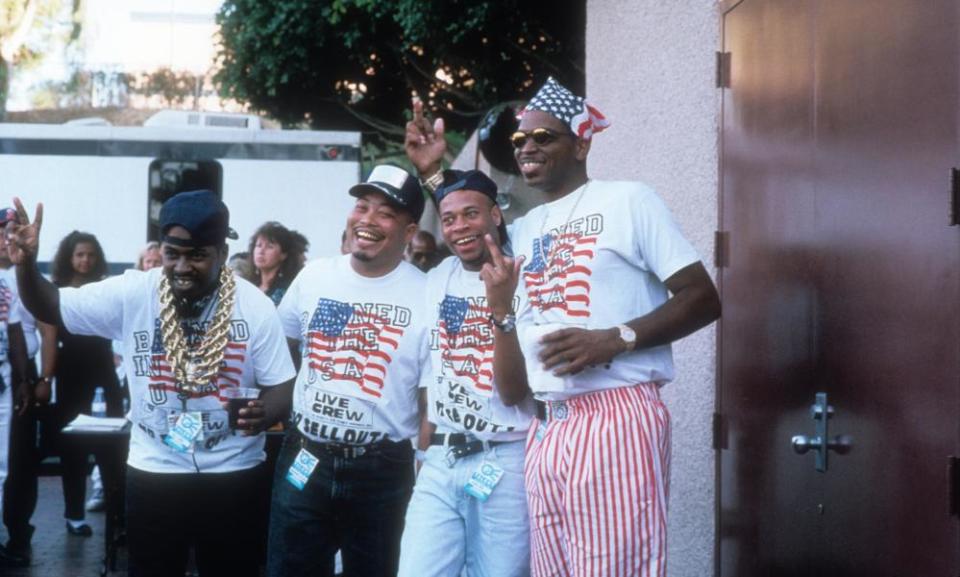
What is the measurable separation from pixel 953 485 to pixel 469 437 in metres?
1.67

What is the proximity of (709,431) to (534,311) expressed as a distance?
72.4 inches

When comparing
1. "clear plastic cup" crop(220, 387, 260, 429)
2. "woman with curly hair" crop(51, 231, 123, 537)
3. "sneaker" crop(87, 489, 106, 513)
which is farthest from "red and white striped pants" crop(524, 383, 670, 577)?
"sneaker" crop(87, 489, 106, 513)

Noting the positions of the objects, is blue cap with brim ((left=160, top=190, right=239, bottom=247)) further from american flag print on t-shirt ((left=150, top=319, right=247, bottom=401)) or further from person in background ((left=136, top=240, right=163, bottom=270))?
person in background ((left=136, top=240, right=163, bottom=270))

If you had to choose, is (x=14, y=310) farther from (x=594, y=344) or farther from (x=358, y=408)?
(x=594, y=344)

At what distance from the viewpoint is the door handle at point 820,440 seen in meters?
3.89

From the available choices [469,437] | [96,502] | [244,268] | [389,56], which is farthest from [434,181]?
[389,56]

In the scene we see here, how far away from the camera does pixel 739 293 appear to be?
4.89m

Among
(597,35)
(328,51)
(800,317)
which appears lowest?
(800,317)

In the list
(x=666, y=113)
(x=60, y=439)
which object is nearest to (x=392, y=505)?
(x=666, y=113)

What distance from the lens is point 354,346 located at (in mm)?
4523

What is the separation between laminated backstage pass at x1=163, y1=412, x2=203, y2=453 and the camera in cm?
437

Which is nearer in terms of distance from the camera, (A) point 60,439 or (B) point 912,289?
(B) point 912,289

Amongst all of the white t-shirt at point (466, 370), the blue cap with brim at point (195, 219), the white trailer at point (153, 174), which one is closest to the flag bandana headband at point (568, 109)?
the white t-shirt at point (466, 370)

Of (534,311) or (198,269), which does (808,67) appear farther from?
(198,269)
